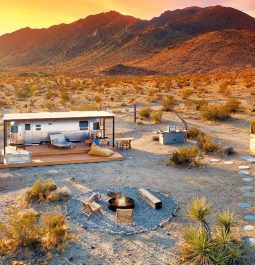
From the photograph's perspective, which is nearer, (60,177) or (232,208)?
(232,208)

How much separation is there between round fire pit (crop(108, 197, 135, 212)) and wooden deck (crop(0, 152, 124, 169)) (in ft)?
15.9

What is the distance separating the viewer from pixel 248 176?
13883mm

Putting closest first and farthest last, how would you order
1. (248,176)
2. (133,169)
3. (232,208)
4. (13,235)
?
(13,235)
(232,208)
(248,176)
(133,169)

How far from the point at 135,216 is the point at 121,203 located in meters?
0.71

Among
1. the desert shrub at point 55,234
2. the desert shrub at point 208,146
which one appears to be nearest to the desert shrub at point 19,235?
the desert shrub at point 55,234

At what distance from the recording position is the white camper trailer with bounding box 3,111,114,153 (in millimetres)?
16875

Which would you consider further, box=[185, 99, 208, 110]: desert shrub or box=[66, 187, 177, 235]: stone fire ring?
box=[185, 99, 208, 110]: desert shrub

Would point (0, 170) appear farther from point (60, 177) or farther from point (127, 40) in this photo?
point (127, 40)

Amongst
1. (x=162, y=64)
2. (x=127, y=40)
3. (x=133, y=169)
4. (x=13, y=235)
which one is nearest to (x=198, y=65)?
(x=162, y=64)

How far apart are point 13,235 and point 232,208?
5.65m

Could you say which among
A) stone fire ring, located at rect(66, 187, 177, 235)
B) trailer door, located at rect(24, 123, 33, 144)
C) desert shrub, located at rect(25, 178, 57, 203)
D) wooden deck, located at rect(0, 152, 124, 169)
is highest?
trailer door, located at rect(24, 123, 33, 144)

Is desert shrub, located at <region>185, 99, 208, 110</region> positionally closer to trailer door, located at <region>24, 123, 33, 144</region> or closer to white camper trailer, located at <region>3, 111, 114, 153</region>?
white camper trailer, located at <region>3, 111, 114, 153</region>

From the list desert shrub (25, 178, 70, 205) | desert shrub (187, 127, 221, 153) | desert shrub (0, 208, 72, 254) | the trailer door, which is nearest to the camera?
desert shrub (0, 208, 72, 254)

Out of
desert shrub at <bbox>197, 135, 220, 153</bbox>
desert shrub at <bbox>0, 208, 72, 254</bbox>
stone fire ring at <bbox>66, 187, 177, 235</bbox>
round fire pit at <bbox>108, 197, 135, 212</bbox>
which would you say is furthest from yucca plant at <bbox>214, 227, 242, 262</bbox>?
desert shrub at <bbox>197, 135, 220, 153</bbox>
